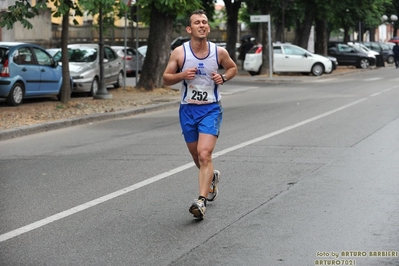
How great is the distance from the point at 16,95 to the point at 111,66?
7866mm

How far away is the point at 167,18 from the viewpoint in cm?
2744

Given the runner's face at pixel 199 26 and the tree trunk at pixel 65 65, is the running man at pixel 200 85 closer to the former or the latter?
the runner's face at pixel 199 26

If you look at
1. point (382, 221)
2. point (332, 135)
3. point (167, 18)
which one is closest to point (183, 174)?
point (382, 221)

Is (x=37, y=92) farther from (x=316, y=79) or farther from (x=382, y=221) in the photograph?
(x=316, y=79)

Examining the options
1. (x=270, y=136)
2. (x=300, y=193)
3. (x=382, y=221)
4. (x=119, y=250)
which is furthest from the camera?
(x=270, y=136)

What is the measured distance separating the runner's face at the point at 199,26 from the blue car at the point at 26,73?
502 inches

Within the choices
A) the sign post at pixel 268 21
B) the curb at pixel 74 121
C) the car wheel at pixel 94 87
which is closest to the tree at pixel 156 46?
the car wheel at pixel 94 87

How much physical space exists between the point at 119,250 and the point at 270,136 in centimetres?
810

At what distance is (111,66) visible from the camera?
28.3 m

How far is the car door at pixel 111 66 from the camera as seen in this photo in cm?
2780

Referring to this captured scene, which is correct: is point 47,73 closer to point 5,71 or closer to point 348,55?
point 5,71

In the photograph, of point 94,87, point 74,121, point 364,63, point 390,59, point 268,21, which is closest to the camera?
point 74,121

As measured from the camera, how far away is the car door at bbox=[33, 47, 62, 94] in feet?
71.8

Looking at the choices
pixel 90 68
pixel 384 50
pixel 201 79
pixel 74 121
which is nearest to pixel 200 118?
pixel 201 79
